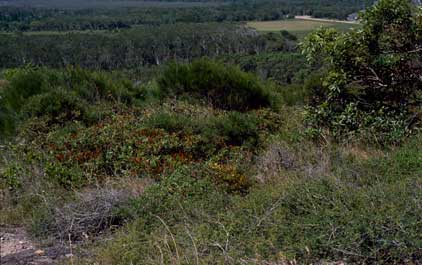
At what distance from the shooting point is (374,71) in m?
6.38

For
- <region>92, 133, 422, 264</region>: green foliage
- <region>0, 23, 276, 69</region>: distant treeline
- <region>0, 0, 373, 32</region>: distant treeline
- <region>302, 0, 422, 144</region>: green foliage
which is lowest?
<region>0, 23, 276, 69</region>: distant treeline

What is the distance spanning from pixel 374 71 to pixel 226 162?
2.29 m

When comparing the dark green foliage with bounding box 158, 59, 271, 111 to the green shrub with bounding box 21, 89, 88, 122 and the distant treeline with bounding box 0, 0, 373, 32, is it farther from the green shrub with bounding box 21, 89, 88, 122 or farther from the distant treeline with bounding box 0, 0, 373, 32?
the distant treeline with bounding box 0, 0, 373, 32

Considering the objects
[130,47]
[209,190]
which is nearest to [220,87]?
[209,190]

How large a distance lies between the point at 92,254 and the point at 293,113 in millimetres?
4702

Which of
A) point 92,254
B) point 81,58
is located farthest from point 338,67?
point 81,58

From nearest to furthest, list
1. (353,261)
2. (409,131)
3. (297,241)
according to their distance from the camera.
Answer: (353,261) → (297,241) → (409,131)

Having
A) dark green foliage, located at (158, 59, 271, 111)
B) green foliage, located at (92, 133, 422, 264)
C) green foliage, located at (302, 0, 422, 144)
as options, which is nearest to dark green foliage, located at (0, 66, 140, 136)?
dark green foliage, located at (158, 59, 271, 111)

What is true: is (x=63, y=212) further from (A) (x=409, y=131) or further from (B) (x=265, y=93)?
(B) (x=265, y=93)

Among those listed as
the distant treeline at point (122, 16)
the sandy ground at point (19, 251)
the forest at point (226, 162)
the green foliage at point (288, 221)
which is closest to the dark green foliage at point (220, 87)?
the forest at point (226, 162)

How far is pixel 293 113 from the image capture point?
7.62m

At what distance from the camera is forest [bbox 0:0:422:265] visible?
3.33 meters

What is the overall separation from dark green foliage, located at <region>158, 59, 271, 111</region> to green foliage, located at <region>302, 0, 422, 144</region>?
7.05 feet

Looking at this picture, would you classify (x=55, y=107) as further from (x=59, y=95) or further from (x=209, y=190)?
(x=209, y=190)
